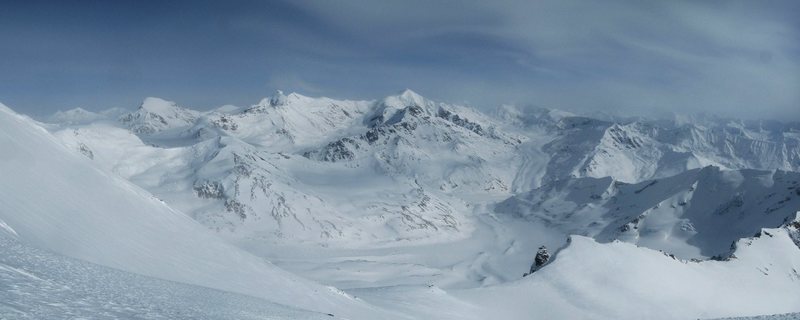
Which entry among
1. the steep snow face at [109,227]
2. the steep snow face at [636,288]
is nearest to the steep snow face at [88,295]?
the steep snow face at [109,227]

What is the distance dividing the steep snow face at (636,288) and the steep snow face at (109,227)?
123ft

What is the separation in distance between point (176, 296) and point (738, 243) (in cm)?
10908

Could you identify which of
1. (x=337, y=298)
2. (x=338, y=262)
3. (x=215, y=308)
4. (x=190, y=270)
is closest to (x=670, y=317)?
(x=337, y=298)

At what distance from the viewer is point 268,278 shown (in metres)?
35.9

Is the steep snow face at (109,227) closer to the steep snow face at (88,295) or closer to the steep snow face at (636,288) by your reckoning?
the steep snow face at (88,295)

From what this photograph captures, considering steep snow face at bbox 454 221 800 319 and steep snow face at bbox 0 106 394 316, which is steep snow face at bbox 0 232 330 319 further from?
steep snow face at bbox 454 221 800 319

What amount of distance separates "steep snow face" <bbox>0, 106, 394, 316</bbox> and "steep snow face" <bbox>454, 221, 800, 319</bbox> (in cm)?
3753

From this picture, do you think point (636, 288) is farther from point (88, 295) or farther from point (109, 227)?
point (88, 295)

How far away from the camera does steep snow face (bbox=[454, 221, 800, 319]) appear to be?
237ft

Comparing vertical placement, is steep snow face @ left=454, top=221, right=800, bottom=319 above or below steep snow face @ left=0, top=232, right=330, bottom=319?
above

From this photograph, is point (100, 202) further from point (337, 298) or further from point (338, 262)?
point (338, 262)

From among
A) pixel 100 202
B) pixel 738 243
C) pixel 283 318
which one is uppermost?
pixel 738 243

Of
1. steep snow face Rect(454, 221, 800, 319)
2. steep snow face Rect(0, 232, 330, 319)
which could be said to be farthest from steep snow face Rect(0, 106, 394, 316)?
steep snow face Rect(454, 221, 800, 319)

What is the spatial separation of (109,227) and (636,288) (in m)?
71.3
